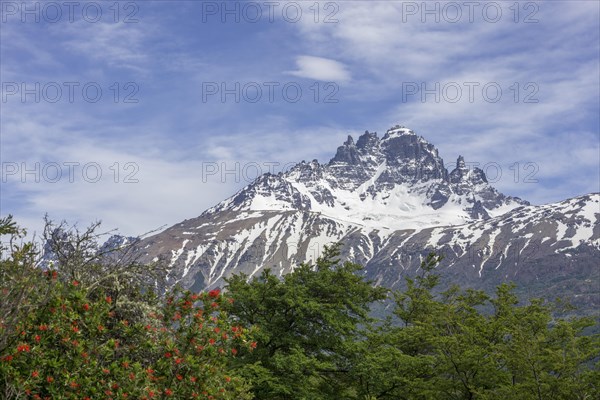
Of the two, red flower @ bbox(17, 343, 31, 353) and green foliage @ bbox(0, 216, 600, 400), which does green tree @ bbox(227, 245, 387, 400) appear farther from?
red flower @ bbox(17, 343, 31, 353)

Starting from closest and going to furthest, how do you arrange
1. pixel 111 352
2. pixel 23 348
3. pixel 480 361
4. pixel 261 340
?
pixel 23 348, pixel 111 352, pixel 261 340, pixel 480 361

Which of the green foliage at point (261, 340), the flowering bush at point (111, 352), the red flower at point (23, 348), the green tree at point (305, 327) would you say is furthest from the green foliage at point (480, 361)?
the red flower at point (23, 348)

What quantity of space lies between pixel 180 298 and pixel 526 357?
17904 millimetres

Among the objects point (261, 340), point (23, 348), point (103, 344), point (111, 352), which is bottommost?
point (261, 340)

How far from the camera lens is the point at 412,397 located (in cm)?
2783

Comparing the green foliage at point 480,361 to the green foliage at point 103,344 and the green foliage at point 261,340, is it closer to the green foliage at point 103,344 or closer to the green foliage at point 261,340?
the green foliage at point 261,340

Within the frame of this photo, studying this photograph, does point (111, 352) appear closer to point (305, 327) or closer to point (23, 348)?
point (23, 348)

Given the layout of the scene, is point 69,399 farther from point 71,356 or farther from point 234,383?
point 234,383

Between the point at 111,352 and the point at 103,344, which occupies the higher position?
the point at 103,344

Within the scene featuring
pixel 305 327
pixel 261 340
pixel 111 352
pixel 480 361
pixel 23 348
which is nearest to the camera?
pixel 23 348

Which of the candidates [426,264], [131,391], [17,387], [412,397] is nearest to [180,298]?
[131,391]

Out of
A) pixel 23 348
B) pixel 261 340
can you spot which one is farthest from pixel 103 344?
pixel 261 340

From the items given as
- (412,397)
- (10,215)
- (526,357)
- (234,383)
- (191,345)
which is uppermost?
(10,215)

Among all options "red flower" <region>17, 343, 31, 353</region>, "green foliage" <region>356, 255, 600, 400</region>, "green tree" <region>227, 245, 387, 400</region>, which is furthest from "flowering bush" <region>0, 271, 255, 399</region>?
"green foliage" <region>356, 255, 600, 400</region>
